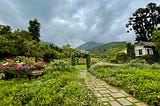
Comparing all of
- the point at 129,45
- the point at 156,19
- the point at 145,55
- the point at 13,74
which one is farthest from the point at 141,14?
the point at 13,74

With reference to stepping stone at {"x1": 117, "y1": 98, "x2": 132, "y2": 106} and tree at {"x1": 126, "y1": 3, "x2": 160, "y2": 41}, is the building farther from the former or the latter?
stepping stone at {"x1": 117, "y1": 98, "x2": 132, "y2": 106}

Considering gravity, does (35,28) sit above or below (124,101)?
above

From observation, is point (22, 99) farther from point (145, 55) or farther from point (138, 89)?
point (145, 55)

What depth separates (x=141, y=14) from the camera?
129 feet

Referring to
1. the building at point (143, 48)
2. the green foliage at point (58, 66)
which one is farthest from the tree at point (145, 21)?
the green foliage at point (58, 66)

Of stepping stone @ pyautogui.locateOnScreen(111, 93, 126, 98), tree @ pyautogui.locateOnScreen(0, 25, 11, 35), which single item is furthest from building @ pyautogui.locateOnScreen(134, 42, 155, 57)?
stepping stone @ pyautogui.locateOnScreen(111, 93, 126, 98)

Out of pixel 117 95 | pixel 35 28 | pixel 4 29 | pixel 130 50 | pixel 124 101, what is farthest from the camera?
pixel 35 28

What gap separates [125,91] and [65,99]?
2.78 metres

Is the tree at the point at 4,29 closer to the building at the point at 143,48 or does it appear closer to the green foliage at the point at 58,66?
the green foliage at the point at 58,66

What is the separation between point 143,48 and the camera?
31172 millimetres

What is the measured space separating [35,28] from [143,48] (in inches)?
787

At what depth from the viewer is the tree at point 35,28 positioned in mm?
35097

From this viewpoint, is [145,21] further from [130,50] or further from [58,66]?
[58,66]

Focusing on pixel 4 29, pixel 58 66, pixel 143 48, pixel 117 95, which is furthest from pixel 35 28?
pixel 117 95
